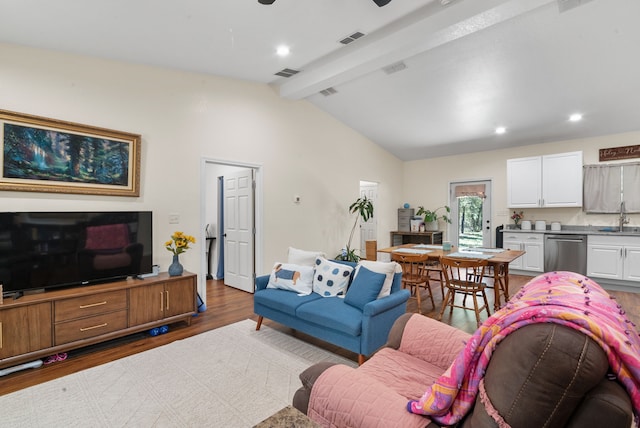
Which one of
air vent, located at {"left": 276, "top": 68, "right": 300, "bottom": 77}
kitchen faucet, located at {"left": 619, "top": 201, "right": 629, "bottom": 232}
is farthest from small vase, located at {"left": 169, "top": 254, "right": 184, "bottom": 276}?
kitchen faucet, located at {"left": 619, "top": 201, "right": 629, "bottom": 232}

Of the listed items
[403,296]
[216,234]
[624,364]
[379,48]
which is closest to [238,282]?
[216,234]

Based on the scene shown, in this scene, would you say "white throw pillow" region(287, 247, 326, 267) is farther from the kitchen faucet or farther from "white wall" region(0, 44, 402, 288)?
the kitchen faucet

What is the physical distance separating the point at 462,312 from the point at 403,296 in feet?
5.46

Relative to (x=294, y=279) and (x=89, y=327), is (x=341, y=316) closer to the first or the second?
(x=294, y=279)

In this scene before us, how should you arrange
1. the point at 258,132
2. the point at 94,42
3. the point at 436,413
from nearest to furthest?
the point at 436,413
the point at 94,42
the point at 258,132

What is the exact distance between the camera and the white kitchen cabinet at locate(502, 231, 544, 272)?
18.8 ft

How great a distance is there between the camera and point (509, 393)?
2.87 feet

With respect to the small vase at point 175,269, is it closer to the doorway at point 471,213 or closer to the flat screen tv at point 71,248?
the flat screen tv at point 71,248

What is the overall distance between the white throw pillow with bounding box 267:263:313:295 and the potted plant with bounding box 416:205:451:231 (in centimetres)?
494

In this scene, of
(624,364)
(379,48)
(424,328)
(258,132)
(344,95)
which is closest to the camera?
(624,364)

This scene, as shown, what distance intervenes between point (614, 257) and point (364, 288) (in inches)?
191

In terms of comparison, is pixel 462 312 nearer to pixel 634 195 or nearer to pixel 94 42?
pixel 634 195

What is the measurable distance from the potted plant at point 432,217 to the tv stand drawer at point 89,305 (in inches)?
252

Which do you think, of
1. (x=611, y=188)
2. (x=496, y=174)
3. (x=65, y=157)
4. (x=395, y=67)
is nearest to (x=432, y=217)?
(x=496, y=174)
